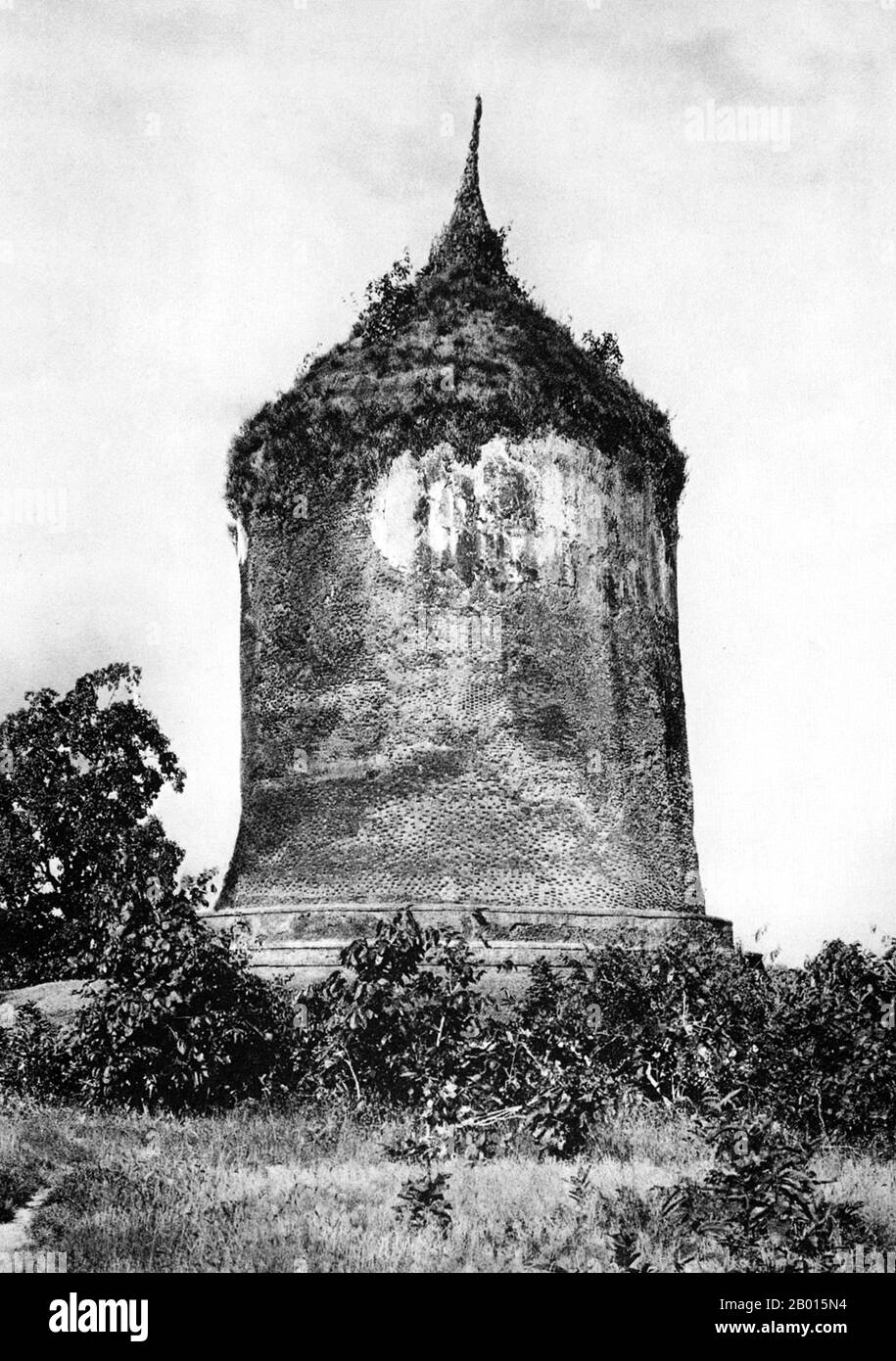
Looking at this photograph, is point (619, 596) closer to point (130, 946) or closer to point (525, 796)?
point (525, 796)

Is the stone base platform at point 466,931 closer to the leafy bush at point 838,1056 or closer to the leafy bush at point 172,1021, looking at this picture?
the leafy bush at point 172,1021

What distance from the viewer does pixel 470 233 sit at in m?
16.2

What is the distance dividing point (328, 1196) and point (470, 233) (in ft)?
38.0

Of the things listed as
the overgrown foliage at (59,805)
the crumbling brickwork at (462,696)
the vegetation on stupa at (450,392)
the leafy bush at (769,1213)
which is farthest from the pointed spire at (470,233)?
the leafy bush at (769,1213)

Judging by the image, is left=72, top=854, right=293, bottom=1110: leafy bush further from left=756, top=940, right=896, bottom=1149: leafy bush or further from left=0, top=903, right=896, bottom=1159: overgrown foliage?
left=756, top=940, right=896, bottom=1149: leafy bush

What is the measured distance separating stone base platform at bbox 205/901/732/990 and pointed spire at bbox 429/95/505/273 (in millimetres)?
7689

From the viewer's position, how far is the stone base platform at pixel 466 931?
12430 millimetres

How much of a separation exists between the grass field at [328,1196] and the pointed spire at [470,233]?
9.98 m

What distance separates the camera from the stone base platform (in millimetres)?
12430
